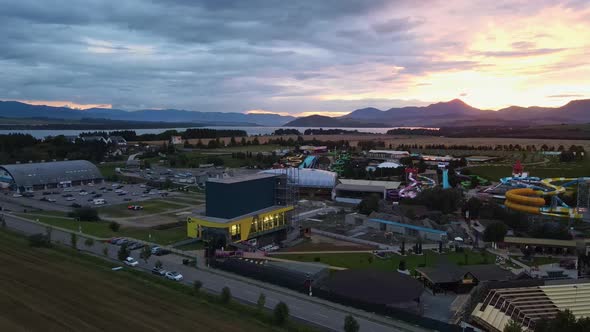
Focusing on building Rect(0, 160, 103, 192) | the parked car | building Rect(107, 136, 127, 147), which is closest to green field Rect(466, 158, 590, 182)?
the parked car

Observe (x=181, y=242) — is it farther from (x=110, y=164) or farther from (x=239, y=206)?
(x=110, y=164)

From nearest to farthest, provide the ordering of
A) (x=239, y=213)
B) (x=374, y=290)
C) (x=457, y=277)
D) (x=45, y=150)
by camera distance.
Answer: (x=374, y=290)
(x=457, y=277)
(x=239, y=213)
(x=45, y=150)

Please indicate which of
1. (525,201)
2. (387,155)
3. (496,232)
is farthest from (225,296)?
(387,155)

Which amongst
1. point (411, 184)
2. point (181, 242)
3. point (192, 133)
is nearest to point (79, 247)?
point (181, 242)

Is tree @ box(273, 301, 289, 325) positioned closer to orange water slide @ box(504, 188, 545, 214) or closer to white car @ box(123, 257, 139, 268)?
white car @ box(123, 257, 139, 268)

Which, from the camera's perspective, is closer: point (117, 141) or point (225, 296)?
point (225, 296)

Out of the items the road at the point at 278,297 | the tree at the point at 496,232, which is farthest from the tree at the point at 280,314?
the tree at the point at 496,232

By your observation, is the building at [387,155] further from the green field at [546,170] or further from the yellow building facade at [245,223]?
the yellow building facade at [245,223]

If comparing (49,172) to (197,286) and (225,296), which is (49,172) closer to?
(197,286)
